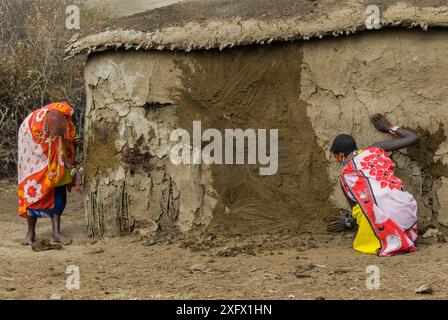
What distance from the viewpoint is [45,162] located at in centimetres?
638

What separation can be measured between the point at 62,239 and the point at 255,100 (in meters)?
2.04

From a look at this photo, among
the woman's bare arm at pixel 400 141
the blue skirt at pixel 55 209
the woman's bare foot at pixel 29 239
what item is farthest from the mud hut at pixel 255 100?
the woman's bare foot at pixel 29 239

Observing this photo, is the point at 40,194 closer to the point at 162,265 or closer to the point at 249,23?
the point at 162,265

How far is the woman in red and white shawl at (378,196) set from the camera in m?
5.26

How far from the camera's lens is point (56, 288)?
481cm

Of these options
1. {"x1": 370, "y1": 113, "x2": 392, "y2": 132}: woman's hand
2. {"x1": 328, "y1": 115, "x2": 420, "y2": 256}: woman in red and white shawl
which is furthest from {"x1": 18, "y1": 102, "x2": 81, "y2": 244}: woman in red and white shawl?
{"x1": 370, "y1": 113, "x2": 392, "y2": 132}: woman's hand

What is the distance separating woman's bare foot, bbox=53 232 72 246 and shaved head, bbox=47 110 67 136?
2.92ft

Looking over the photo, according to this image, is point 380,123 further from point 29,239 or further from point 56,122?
point 29,239

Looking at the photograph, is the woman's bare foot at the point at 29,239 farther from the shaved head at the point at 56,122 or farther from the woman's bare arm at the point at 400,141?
the woman's bare arm at the point at 400,141

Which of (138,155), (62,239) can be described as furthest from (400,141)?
(62,239)

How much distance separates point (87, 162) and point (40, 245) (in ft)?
2.73

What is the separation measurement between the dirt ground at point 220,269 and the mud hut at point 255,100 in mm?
214

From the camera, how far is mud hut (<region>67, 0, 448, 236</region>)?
5621 mm
